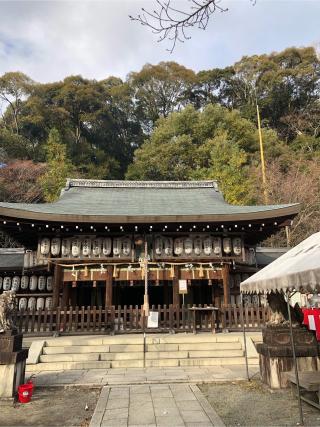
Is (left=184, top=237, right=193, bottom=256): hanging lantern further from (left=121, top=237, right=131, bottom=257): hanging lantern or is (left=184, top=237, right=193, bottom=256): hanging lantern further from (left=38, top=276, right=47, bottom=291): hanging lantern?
(left=38, top=276, right=47, bottom=291): hanging lantern

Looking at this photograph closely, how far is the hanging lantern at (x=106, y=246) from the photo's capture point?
14203 mm

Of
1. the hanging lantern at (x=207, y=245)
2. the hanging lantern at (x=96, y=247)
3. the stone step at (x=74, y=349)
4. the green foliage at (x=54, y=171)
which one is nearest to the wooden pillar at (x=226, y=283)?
the hanging lantern at (x=207, y=245)

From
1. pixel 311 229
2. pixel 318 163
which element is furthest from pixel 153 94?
pixel 311 229

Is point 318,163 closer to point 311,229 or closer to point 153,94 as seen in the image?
point 311,229

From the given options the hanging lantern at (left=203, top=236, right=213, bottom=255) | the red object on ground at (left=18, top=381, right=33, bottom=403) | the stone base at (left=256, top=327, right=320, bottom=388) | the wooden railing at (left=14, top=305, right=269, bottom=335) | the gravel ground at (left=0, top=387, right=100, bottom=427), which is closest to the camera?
the gravel ground at (left=0, top=387, right=100, bottom=427)

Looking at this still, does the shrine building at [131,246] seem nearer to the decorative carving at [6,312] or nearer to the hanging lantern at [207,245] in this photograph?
the hanging lantern at [207,245]

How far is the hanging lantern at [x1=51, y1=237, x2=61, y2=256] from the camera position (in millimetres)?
14141

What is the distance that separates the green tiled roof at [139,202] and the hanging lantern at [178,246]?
111 centimetres

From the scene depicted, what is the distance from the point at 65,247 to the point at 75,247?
44cm

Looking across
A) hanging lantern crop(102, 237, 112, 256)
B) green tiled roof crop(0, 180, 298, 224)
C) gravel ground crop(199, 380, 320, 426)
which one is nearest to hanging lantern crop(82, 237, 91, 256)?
hanging lantern crop(102, 237, 112, 256)

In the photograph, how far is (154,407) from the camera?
5914mm

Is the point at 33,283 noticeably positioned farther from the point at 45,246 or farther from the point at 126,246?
the point at 126,246

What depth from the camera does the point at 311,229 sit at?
86.0 feet

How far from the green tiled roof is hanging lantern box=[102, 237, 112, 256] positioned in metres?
1.08
